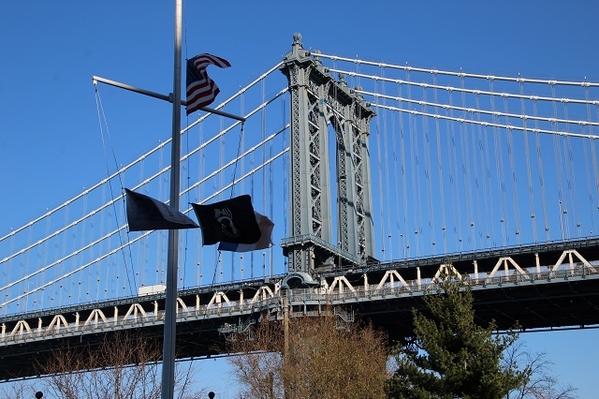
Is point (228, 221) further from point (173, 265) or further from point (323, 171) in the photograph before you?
point (323, 171)

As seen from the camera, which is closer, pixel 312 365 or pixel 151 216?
pixel 151 216

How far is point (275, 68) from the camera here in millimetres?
84938

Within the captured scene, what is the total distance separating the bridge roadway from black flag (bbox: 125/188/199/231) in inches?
1707

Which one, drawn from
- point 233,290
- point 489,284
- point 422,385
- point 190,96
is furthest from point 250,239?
point 233,290

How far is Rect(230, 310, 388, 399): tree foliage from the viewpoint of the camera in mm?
44281

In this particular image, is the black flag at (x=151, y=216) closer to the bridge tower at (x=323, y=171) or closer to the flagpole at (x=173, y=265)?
the flagpole at (x=173, y=265)

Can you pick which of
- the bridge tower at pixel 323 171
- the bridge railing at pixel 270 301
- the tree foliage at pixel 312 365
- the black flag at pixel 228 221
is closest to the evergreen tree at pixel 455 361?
the tree foliage at pixel 312 365

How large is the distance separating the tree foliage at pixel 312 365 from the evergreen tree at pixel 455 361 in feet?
28.7

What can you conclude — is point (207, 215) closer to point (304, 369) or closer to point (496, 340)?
point (496, 340)

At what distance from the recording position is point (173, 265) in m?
18.0

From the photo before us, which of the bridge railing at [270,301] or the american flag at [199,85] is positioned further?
the bridge railing at [270,301]

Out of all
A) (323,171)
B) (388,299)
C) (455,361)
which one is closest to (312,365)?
(455,361)

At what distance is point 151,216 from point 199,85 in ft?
14.5

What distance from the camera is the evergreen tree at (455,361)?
29938 millimetres
